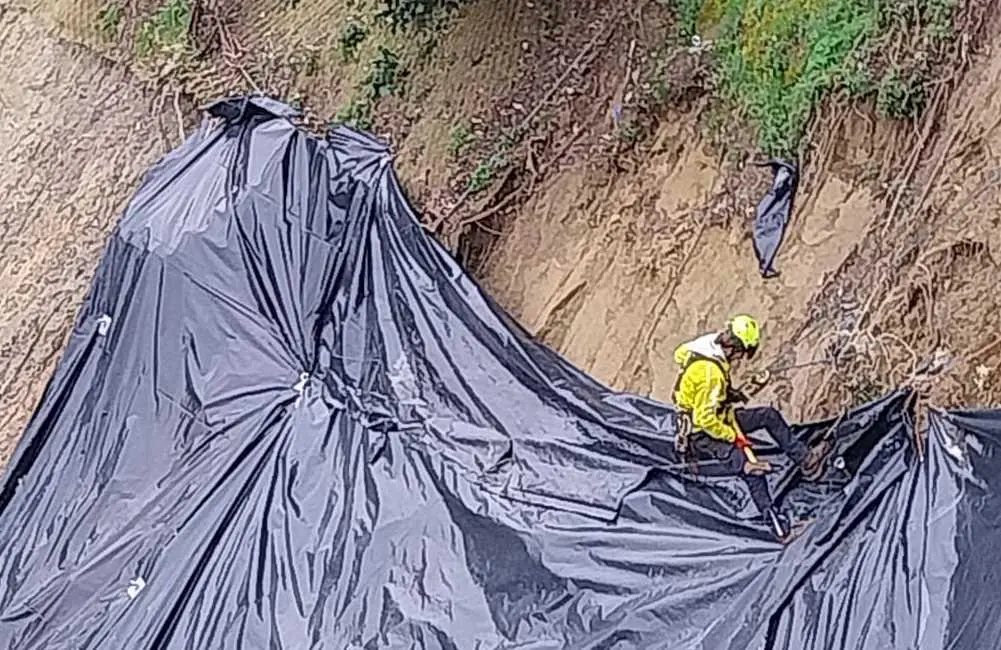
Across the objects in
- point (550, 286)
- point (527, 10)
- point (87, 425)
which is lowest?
point (87, 425)

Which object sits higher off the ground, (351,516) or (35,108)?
(35,108)

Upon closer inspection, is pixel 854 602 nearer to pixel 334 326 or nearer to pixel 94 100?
pixel 334 326

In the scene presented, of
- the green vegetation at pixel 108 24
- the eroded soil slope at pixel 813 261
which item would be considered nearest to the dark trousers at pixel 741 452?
the eroded soil slope at pixel 813 261

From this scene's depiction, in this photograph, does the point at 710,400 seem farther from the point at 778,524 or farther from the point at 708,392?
the point at 778,524

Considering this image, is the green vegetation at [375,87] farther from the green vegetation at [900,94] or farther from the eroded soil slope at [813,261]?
the green vegetation at [900,94]

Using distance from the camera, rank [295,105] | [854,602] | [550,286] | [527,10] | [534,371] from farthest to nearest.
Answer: [295,105]
[527,10]
[550,286]
[534,371]
[854,602]

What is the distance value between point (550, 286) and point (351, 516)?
48.2 inches

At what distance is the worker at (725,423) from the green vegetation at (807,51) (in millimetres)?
1011

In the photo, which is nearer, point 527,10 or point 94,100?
point 527,10

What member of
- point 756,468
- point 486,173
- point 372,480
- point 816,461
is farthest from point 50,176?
point 816,461

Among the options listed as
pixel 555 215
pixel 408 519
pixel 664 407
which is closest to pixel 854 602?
pixel 664 407

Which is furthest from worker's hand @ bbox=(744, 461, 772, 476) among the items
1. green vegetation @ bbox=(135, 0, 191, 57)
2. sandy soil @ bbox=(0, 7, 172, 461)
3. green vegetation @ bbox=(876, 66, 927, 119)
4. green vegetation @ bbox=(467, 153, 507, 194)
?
green vegetation @ bbox=(135, 0, 191, 57)

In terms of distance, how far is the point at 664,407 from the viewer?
130 inches

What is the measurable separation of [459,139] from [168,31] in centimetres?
152
